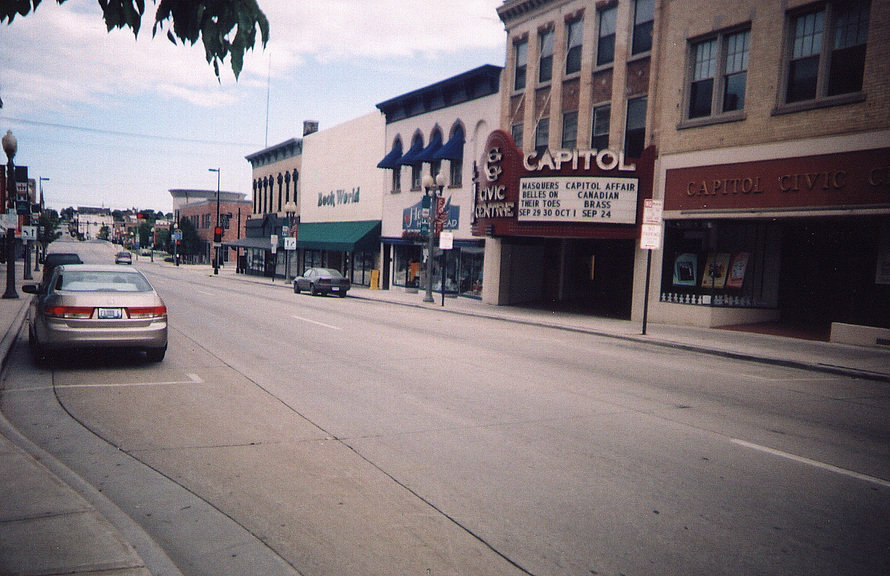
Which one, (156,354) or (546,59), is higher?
(546,59)

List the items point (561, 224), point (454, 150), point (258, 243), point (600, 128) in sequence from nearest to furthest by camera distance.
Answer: point (561, 224) < point (600, 128) < point (454, 150) < point (258, 243)

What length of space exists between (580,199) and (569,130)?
398cm

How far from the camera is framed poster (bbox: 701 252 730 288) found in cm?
1908

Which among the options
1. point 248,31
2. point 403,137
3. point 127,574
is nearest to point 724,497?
point 127,574

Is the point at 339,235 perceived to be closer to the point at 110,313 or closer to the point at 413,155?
the point at 413,155

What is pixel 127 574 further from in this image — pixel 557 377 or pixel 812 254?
pixel 812 254

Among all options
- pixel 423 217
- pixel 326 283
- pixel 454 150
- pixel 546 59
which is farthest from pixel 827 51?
pixel 326 283

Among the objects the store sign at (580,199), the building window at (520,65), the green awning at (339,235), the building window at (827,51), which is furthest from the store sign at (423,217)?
the building window at (827,51)

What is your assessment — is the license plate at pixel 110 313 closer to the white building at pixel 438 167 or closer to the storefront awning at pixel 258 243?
the white building at pixel 438 167

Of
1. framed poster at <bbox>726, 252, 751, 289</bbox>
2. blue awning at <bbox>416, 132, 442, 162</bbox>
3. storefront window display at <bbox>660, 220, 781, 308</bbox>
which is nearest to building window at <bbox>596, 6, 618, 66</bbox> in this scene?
storefront window display at <bbox>660, 220, 781, 308</bbox>

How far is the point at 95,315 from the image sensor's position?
371 inches

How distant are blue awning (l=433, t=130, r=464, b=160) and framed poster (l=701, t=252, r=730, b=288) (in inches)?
524

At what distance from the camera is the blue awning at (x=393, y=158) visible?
33.5 meters

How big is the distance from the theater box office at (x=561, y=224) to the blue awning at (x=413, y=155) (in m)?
6.94
